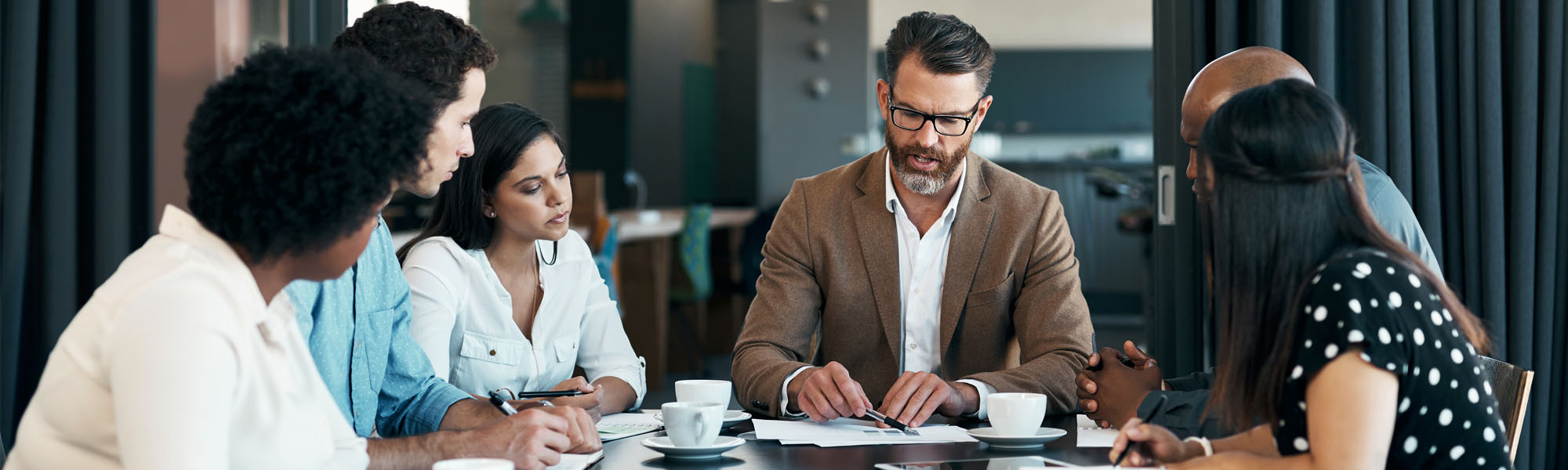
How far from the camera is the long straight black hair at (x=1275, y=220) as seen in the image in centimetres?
109

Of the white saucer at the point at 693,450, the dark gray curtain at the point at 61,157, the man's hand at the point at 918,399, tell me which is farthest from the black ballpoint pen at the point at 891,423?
the dark gray curtain at the point at 61,157

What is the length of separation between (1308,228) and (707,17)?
9400 mm

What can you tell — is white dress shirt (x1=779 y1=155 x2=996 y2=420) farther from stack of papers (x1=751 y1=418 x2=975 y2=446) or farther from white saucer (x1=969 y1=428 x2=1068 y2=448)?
white saucer (x1=969 y1=428 x2=1068 y2=448)

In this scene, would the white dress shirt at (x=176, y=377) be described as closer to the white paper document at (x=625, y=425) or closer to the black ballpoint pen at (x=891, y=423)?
the white paper document at (x=625, y=425)

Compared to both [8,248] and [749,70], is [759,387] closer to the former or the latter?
[8,248]

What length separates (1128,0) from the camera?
1082 centimetres

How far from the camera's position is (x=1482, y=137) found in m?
2.21

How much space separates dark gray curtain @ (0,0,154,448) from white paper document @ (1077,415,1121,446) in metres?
1.66

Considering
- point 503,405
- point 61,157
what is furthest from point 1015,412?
point 61,157

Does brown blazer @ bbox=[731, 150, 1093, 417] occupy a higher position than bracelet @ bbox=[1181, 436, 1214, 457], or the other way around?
brown blazer @ bbox=[731, 150, 1093, 417]

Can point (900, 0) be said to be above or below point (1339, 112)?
above

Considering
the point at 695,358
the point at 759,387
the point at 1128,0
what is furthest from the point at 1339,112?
the point at 1128,0

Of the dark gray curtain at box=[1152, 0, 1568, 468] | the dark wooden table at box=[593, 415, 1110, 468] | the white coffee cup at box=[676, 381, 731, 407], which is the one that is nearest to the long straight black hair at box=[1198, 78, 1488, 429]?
the dark wooden table at box=[593, 415, 1110, 468]

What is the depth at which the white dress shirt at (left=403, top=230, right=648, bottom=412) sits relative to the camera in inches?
71.4
